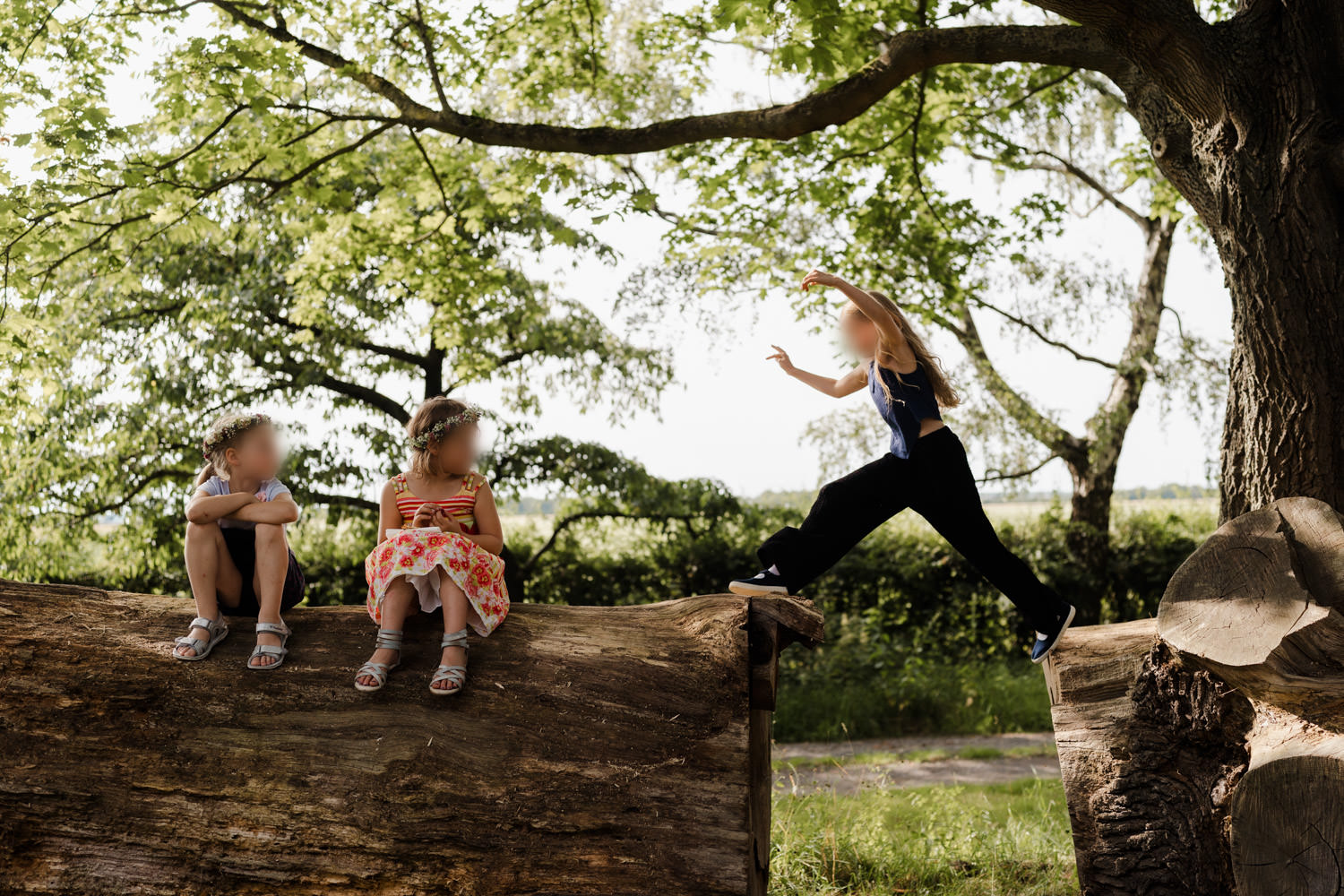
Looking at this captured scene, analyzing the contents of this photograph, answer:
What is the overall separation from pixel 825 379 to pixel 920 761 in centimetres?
473

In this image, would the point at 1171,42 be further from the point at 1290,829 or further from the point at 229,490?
the point at 229,490

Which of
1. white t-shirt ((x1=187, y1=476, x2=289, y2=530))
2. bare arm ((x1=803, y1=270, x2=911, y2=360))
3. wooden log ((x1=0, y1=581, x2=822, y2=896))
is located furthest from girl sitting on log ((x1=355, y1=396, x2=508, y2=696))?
bare arm ((x1=803, y1=270, x2=911, y2=360))

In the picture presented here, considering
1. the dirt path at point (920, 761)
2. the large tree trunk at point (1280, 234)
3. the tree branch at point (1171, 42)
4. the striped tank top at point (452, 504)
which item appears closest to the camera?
the striped tank top at point (452, 504)

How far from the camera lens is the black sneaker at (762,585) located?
4012 mm

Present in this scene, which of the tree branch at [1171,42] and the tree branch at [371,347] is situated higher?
the tree branch at [1171,42]

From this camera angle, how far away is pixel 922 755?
826 centimetres

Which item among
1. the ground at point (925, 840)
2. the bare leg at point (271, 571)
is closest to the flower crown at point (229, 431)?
the bare leg at point (271, 571)

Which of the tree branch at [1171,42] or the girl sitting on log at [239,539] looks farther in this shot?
the tree branch at [1171,42]

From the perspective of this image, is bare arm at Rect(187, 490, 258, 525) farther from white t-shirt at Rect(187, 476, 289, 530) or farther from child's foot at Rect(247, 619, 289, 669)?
child's foot at Rect(247, 619, 289, 669)

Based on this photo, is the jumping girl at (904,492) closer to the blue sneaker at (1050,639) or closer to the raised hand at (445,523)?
the blue sneaker at (1050,639)

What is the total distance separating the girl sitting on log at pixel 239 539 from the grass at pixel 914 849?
7.97ft

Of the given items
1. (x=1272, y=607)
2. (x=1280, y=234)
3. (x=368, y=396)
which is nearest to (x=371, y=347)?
(x=368, y=396)

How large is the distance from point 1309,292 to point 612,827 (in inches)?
148

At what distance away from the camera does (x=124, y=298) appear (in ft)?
31.4
